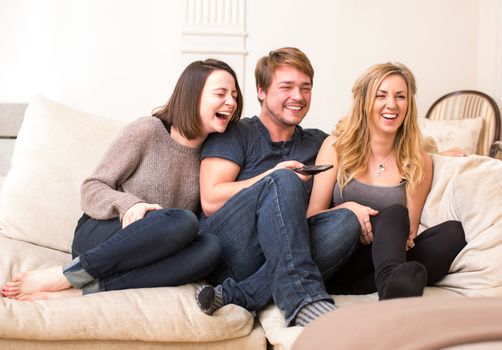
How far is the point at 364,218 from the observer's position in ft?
5.72

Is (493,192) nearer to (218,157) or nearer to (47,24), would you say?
(218,157)

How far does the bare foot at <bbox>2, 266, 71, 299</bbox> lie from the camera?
162 cm

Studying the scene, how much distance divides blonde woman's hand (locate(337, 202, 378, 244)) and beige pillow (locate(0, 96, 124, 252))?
0.89 meters

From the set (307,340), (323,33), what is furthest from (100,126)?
(307,340)

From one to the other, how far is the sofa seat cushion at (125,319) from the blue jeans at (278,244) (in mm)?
97

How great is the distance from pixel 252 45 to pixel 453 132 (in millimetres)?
948

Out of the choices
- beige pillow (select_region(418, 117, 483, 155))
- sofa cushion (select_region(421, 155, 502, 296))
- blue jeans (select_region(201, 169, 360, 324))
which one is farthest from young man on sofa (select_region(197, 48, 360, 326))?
beige pillow (select_region(418, 117, 483, 155))

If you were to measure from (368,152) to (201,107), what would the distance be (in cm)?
51

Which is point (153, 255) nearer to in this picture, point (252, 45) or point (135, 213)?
point (135, 213)

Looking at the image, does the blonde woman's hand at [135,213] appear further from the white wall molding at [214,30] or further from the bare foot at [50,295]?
the white wall molding at [214,30]

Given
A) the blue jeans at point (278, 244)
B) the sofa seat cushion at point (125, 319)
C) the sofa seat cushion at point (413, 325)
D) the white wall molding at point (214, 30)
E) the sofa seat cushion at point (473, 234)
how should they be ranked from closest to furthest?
the sofa seat cushion at point (413, 325)
the sofa seat cushion at point (125, 319)
the blue jeans at point (278, 244)
the sofa seat cushion at point (473, 234)
the white wall molding at point (214, 30)

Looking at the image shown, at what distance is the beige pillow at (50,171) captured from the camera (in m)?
2.04

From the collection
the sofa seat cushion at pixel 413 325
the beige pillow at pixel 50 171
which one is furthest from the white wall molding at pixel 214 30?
the sofa seat cushion at pixel 413 325

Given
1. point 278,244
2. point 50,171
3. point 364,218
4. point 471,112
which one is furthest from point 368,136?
Answer: point 471,112
